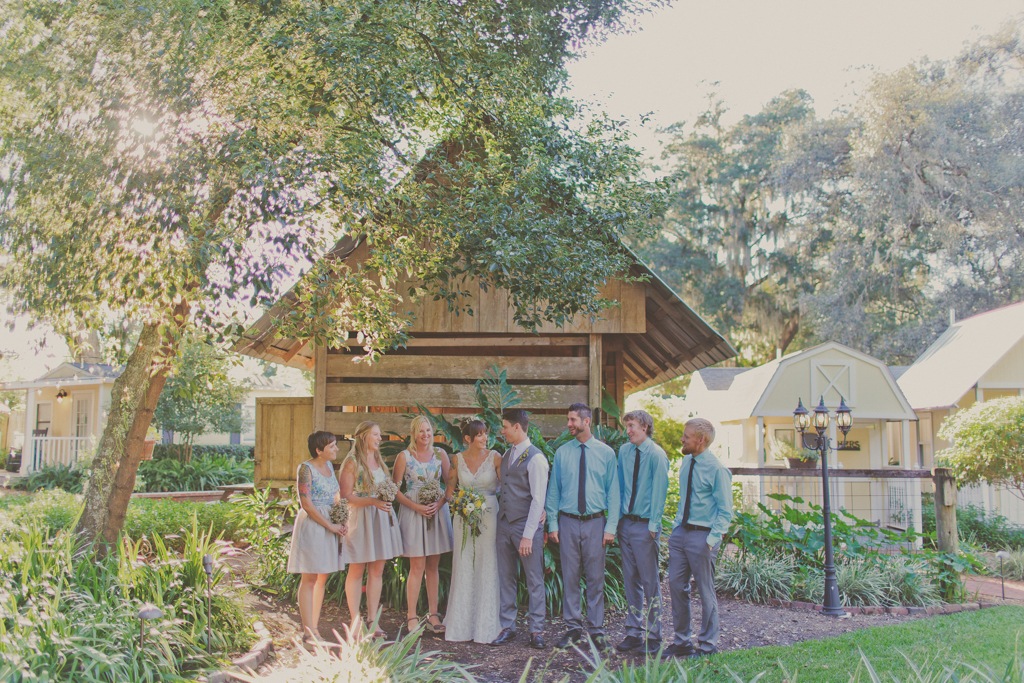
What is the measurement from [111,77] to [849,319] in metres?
27.7

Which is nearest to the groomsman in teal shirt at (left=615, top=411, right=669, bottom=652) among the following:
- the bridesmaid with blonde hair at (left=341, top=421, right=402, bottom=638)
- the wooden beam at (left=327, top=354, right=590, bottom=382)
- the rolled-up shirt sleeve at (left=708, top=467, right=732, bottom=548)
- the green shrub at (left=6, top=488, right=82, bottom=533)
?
the rolled-up shirt sleeve at (left=708, top=467, right=732, bottom=548)

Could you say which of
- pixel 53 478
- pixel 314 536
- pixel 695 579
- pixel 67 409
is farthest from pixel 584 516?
pixel 67 409

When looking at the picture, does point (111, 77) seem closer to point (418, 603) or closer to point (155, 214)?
point (155, 214)

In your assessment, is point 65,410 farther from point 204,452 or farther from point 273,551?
point 273,551

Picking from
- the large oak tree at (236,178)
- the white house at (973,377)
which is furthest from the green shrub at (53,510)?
the white house at (973,377)

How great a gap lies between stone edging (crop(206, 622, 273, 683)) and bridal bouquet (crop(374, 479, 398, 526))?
1.37 meters

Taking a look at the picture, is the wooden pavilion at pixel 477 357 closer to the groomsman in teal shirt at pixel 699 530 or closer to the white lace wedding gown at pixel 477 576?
the white lace wedding gown at pixel 477 576

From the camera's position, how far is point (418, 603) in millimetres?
8117

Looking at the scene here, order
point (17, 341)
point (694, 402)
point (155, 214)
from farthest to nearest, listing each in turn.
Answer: point (694, 402) → point (17, 341) → point (155, 214)

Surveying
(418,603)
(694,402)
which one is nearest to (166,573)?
(418,603)

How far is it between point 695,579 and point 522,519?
144 centimetres

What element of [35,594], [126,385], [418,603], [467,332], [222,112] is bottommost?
[418,603]

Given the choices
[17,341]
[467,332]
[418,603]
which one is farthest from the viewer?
[467,332]

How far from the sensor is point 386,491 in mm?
7203
